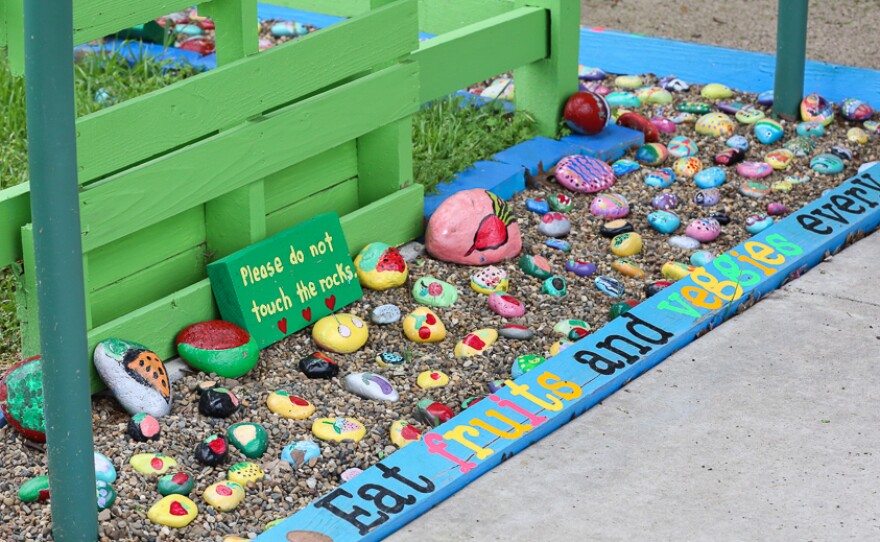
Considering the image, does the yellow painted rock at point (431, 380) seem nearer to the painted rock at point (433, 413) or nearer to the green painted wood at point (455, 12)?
the painted rock at point (433, 413)

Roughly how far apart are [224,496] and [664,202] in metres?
1.99

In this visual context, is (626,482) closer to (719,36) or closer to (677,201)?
(677,201)

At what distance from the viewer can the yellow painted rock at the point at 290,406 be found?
315cm

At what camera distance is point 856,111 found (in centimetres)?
495

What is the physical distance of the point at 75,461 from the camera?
2.52 meters

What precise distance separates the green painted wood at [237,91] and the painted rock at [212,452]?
2.12 feet

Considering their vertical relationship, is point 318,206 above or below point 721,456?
above

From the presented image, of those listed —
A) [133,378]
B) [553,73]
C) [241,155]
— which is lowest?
[133,378]

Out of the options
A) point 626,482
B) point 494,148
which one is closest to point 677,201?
point 494,148

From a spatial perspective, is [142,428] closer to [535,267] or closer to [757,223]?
[535,267]

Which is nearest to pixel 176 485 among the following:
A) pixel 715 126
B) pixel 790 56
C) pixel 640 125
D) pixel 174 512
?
pixel 174 512

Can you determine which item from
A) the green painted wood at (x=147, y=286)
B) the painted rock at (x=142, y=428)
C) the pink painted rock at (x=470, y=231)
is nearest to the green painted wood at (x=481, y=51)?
the pink painted rock at (x=470, y=231)

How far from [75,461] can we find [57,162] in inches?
22.4

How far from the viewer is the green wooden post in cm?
461
